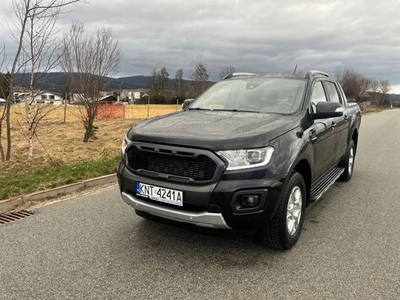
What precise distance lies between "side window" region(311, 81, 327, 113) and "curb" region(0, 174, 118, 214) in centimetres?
374

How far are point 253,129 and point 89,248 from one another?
2.05 meters

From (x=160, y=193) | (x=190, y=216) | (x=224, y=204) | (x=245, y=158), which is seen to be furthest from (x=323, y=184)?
(x=160, y=193)

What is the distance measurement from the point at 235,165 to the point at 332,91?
3.16 metres

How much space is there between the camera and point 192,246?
339cm

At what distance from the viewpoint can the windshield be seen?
3.91 metres

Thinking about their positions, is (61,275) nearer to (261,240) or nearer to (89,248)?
(89,248)

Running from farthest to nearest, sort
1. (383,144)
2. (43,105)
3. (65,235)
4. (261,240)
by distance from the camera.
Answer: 1. (383,144)
2. (43,105)
3. (65,235)
4. (261,240)

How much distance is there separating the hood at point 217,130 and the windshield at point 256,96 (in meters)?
0.33

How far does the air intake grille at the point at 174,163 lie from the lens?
2.80 m

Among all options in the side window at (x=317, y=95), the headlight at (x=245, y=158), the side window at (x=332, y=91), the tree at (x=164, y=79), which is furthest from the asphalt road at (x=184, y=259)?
the tree at (x=164, y=79)

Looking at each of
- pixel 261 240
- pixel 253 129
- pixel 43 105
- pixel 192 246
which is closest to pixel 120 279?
pixel 192 246

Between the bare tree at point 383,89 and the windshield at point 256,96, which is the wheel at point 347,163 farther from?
the bare tree at point 383,89

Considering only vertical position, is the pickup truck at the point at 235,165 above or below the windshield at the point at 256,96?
below

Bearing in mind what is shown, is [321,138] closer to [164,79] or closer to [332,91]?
[332,91]
